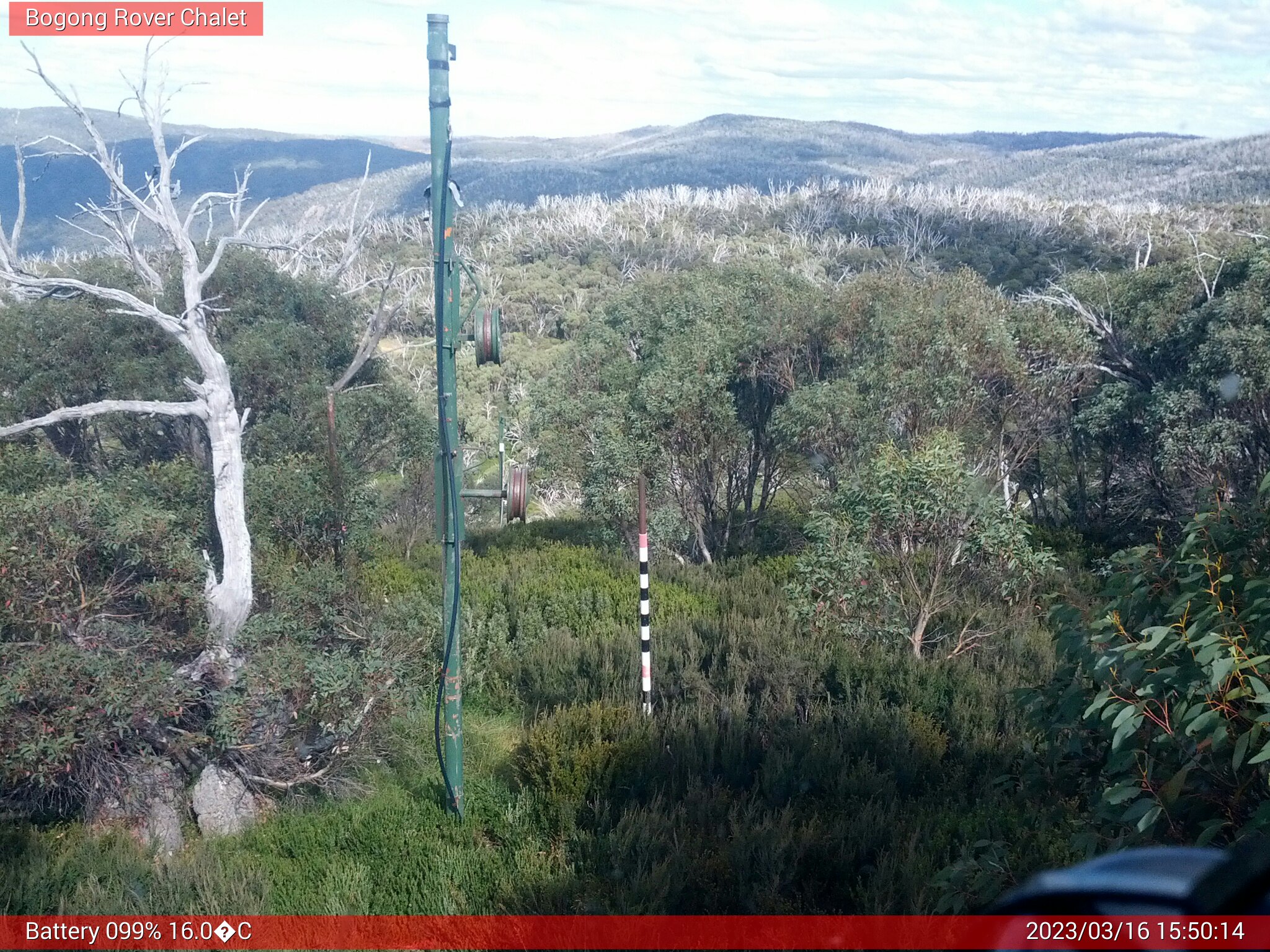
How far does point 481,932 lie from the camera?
509cm

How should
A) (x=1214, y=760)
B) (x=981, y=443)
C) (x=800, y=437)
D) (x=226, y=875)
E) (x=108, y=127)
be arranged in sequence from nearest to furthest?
(x=1214, y=760), (x=226, y=875), (x=800, y=437), (x=981, y=443), (x=108, y=127)

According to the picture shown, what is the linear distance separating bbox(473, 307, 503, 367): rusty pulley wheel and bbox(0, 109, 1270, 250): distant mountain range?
6446 centimetres

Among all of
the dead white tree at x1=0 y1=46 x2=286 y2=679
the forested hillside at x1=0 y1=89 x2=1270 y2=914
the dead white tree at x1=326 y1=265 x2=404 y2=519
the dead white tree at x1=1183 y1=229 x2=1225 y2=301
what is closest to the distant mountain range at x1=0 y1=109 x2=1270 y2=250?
the dead white tree at x1=1183 y1=229 x2=1225 y2=301

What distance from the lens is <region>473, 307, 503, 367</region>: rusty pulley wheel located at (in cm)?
592

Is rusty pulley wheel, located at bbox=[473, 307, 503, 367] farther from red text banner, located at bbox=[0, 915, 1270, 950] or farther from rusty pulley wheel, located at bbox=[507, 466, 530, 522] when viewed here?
red text banner, located at bbox=[0, 915, 1270, 950]

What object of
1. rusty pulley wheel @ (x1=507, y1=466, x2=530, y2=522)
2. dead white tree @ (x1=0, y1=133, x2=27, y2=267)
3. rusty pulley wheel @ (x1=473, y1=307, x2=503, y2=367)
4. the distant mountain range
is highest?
the distant mountain range

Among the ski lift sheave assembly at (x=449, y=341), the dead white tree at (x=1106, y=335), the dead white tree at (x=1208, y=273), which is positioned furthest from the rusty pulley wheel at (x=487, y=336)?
the dead white tree at (x=1208, y=273)

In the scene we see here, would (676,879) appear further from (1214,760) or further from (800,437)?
(800,437)

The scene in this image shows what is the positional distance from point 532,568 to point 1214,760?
11306 millimetres

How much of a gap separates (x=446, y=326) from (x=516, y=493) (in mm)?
1073

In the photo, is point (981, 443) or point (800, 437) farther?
point (981, 443)

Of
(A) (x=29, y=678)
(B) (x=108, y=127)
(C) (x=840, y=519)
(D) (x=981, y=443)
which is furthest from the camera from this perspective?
(B) (x=108, y=127)

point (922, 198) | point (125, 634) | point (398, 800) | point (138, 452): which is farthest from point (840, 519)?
point (922, 198)

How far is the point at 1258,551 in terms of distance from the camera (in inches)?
145
